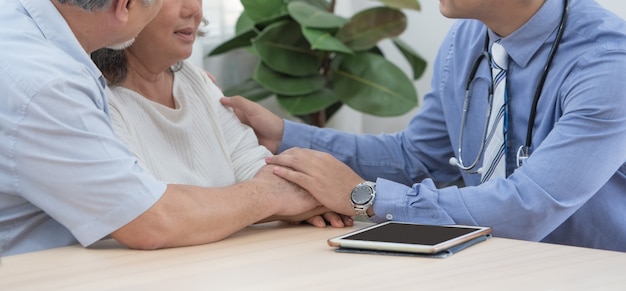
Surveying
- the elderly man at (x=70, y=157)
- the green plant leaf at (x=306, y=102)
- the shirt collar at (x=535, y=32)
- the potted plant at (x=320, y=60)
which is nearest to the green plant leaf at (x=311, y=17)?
the potted plant at (x=320, y=60)

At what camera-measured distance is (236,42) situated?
3693 millimetres

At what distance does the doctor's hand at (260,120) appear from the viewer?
229cm

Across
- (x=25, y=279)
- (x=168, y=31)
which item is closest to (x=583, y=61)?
(x=168, y=31)

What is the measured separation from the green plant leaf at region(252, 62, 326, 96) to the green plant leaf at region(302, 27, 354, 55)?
0.18 meters

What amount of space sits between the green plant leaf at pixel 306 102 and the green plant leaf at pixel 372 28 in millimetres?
243

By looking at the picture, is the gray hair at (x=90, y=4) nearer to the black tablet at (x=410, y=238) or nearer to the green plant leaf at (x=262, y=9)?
the black tablet at (x=410, y=238)

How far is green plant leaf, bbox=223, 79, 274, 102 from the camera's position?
3.69 meters

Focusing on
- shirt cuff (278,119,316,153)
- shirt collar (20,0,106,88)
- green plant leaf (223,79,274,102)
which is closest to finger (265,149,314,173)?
shirt cuff (278,119,316,153)

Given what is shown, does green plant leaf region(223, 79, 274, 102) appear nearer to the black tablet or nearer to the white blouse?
the white blouse

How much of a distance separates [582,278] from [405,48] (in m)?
2.57

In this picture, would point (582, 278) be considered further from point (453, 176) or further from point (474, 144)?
point (453, 176)

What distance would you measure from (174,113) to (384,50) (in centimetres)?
236

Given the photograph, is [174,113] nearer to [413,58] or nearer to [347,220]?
[347,220]

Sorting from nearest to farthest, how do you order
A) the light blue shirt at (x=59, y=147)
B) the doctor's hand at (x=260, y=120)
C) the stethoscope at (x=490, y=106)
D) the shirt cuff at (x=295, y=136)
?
the light blue shirt at (x=59, y=147)
the stethoscope at (x=490, y=106)
the doctor's hand at (x=260, y=120)
the shirt cuff at (x=295, y=136)
